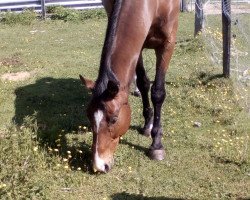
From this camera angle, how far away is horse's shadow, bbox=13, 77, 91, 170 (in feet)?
17.5

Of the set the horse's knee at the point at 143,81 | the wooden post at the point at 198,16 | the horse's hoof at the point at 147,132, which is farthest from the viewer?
A: the wooden post at the point at 198,16

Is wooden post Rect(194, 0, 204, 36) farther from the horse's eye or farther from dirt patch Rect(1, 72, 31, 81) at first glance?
the horse's eye

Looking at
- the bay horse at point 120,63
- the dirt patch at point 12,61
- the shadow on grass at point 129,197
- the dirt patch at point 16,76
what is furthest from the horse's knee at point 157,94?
the dirt patch at point 12,61

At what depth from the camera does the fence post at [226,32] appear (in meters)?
7.37

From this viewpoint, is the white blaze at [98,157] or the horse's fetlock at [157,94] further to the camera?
the horse's fetlock at [157,94]

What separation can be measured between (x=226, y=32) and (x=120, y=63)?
3.34 m

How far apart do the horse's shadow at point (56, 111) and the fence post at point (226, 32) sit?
217cm

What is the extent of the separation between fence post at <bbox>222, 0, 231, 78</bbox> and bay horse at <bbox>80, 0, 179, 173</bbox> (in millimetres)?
2199

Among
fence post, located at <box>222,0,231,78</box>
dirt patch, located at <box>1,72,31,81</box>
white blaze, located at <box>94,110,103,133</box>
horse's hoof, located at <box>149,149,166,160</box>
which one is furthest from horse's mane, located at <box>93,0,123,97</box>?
dirt patch, located at <box>1,72,31,81</box>

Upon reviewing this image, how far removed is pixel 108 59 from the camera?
15.0 feet

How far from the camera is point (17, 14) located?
13984mm

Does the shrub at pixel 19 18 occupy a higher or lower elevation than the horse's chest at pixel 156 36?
lower

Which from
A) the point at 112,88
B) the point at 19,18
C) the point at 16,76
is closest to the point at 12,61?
the point at 16,76

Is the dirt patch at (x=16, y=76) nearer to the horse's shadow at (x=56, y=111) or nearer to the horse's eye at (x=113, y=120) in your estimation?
the horse's shadow at (x=56, y=111)
